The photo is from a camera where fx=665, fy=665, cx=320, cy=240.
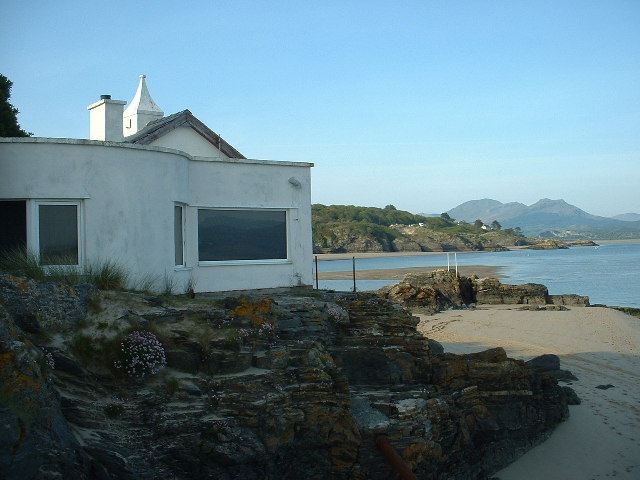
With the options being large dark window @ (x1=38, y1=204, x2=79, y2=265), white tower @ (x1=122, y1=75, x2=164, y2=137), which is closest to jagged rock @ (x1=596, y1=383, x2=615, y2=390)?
large dark window @ (x1=38, y1=204, x2=79, y2=265)

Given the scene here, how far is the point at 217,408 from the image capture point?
936cm

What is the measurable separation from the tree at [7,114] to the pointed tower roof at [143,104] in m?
3.40

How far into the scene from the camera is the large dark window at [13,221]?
12.0m

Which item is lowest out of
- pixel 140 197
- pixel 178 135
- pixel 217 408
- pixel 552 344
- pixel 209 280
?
pixel 552 344

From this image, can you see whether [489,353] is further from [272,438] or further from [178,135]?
[178,135]

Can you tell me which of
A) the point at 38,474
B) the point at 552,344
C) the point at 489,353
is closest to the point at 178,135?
the point at 489,353

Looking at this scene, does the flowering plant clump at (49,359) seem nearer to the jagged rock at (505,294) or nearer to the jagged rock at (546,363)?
the jagged rock at (546,363)

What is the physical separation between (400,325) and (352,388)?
197 cm

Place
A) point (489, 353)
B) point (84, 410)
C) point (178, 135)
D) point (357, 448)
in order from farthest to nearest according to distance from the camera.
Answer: point (178, 135)
point (489, 353)
point (357, 448)
point (84, 410)

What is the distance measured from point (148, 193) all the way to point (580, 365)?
14.4 m

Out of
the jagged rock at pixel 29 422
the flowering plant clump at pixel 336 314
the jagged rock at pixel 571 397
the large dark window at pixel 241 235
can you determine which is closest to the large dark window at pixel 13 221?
the large dark window at pixel 241 235

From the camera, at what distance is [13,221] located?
1205cm

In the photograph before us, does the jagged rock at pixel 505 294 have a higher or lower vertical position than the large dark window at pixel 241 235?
lower

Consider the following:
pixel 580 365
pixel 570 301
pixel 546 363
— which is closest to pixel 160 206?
pixel 546 363
